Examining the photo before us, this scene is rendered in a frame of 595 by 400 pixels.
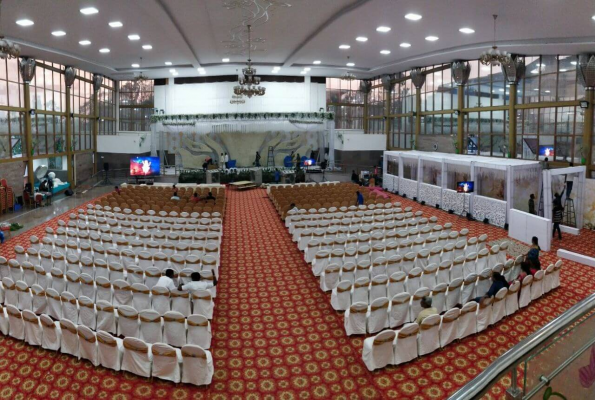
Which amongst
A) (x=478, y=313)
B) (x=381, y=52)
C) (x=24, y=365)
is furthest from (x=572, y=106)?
(x=24, y=365)

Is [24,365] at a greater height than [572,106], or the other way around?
[572,106]

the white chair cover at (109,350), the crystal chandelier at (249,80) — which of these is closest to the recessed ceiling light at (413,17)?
the crystal chandelier at (249,80)

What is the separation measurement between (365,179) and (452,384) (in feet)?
69.6

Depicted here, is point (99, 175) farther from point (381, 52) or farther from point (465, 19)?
point (465, 19)

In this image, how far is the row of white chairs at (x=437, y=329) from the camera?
600 centimetres

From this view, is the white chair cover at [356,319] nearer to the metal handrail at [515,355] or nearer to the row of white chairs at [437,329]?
the row of white chairs at [437,329]

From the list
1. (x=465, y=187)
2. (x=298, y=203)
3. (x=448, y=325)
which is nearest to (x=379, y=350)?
(x=448, y=325)

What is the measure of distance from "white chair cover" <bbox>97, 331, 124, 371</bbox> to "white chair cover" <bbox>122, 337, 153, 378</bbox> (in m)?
0.14

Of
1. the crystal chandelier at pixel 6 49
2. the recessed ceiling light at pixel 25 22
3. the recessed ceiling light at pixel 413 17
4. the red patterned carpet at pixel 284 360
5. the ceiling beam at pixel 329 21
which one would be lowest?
the red patterned carpet at pixel 284 360

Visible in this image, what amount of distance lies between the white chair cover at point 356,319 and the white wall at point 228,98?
26670mm

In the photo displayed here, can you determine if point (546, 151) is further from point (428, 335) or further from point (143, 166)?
point (143, 166)

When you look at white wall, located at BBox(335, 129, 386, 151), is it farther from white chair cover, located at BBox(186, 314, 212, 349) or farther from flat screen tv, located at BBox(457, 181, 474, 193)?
white chair cover, located at BBox(186, 314, 212, 349)

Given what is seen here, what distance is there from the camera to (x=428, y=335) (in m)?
6.37

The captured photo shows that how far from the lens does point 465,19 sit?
14.4m
